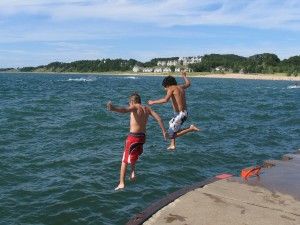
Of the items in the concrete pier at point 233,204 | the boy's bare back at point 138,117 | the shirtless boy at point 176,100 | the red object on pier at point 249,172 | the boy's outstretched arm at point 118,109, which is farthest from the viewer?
the red object on pier at point 249,172

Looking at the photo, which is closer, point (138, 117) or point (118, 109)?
point (118, 109)

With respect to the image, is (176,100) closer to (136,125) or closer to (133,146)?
(136,125)

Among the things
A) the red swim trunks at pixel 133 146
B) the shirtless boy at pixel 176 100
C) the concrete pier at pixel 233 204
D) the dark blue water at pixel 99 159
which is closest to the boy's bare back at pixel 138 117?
the red swim trunks at pixel 133 146

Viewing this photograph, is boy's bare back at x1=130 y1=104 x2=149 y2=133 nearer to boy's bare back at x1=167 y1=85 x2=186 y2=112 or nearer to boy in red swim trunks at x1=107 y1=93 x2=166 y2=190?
boy in red swim trunks at x1=107 y1=93 x2=166 y2=190

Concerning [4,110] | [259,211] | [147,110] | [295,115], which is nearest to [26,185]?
[147,110]

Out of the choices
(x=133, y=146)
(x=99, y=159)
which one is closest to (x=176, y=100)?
(x=133, y=146)

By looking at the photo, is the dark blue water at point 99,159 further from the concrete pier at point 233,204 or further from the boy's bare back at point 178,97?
the boy's bare back at point 178,97

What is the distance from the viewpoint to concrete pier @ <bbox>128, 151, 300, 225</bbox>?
32.9ft

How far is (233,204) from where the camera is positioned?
35.9 ft

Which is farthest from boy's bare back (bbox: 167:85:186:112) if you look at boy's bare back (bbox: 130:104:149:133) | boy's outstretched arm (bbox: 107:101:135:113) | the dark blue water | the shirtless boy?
the dark blue water

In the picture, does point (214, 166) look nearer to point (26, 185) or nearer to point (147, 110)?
point (26, 185)

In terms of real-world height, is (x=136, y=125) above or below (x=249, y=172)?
above

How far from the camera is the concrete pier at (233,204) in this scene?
1003 centimetres

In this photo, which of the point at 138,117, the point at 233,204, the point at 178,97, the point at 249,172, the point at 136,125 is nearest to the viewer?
the point at 233,204
